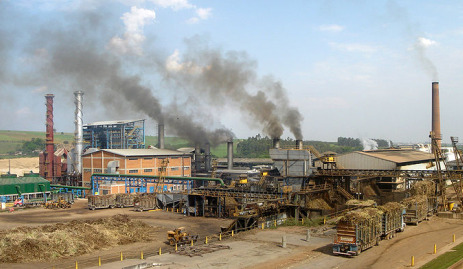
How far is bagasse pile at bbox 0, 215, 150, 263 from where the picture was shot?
28297 mm

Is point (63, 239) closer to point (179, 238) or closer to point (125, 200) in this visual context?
point (179, 238)

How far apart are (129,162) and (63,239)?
Result: 1895 inches

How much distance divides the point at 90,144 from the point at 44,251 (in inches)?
2791

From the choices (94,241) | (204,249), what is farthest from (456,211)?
(94,241)

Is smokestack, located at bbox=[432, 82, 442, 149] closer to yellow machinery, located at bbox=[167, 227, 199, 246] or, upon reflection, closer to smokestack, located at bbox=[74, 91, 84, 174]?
smokestack, located at bbox=[74, 91, 84, 174]

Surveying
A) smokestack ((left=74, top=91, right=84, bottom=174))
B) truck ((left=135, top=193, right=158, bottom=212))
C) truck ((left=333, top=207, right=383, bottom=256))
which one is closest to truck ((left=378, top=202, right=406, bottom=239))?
truck ((left=333, top=207, right=383, bottom=256))

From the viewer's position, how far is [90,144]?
96.8 metres

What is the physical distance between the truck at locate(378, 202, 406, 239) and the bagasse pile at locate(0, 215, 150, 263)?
19.1 m

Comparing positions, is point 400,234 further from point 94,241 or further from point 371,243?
point 94,241

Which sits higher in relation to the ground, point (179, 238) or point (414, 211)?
point (414, 211)

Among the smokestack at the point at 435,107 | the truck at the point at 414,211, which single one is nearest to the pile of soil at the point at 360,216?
the truck at the point at 414,211

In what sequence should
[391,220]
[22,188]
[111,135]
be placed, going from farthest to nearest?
[111,135], [22,188], [391,220]

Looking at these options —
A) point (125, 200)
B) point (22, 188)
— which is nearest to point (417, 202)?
point (125, 200)

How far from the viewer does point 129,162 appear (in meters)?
77.9
